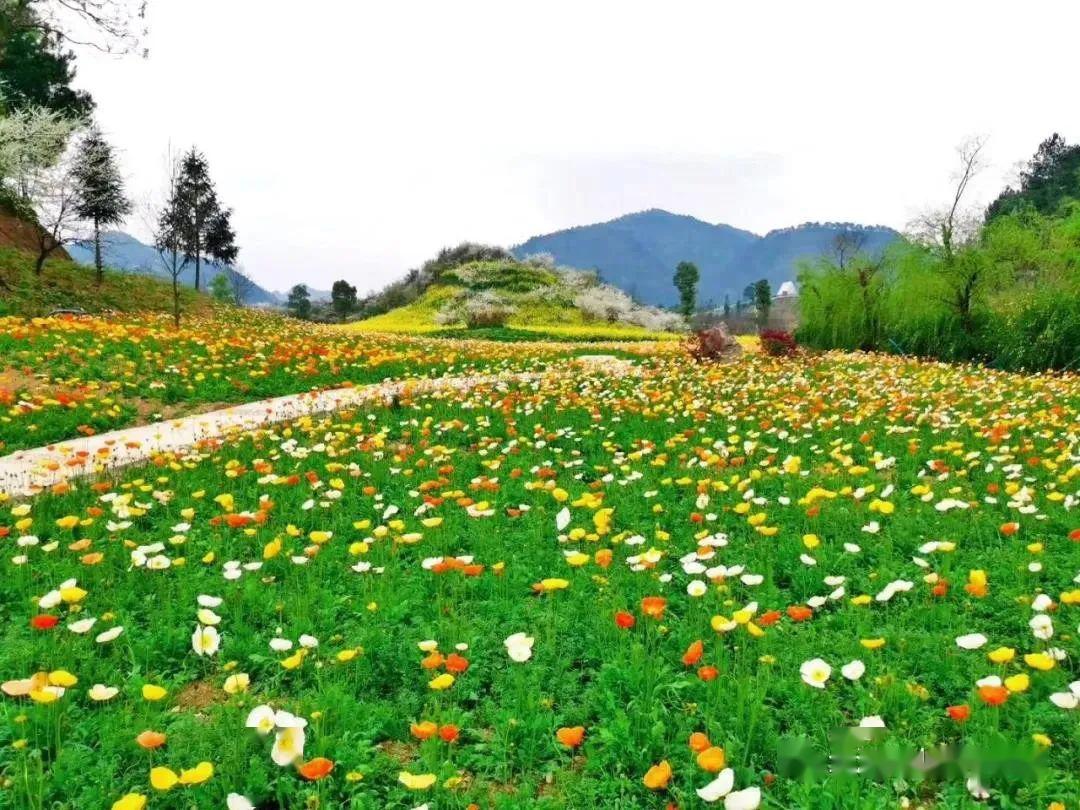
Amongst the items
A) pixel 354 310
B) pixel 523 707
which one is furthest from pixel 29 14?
pixel 354 310

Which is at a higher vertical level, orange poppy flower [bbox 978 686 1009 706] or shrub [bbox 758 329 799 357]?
shrub [bbox 758 329 799 357]

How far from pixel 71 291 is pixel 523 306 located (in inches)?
1124

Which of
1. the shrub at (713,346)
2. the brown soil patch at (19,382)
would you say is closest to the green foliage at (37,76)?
the brown soil patch at (19,382)

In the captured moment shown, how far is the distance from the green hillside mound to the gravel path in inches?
969

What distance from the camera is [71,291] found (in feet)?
80.1

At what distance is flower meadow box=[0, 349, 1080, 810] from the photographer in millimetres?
2520

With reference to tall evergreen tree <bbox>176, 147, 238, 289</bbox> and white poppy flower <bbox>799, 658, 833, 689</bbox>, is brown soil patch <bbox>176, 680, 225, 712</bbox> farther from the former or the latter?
tall evergreen tree <bbox>176, 147, 238, 289</bbox>

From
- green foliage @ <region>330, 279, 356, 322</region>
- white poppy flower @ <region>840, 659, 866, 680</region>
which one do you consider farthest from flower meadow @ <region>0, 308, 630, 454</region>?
green foliage @ <region>330, 279, 356, 322</region>

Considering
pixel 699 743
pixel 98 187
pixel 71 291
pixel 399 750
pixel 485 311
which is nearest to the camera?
pixel 699 743

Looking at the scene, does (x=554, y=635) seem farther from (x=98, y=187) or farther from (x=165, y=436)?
(x=98, y=187)

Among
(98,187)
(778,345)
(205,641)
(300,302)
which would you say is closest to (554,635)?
(205,641)

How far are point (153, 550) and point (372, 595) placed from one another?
68.1 inches

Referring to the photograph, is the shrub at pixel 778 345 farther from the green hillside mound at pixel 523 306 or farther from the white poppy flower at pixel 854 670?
the white poppy flower at pixel 854 670

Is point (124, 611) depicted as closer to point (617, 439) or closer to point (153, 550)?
point (153, 550)
